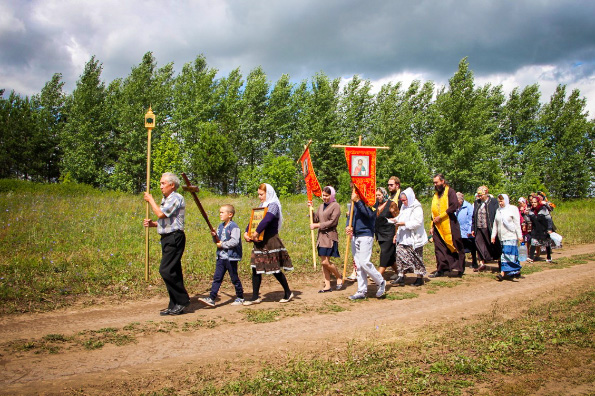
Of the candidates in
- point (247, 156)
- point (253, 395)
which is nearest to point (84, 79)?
point (247, 156)

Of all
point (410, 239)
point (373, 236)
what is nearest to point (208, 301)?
point (373, 236)

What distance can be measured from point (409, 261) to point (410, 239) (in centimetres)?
49

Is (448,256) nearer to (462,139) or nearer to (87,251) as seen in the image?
(87,251)

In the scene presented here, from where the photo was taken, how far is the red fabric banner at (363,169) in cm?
797

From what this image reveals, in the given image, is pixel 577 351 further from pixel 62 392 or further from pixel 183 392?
pixel 62 392

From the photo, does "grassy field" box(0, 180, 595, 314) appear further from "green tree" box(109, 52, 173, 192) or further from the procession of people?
"green tree" box(109, 52, 173, 192)

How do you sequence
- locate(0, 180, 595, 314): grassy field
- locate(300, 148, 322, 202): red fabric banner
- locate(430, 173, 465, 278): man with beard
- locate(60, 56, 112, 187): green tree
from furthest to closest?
locate(60, 56, 112, 187): green tree < locate(300, 148, 322, 202): red fabric banner < locate(430, 173, 465, 278): man with beard < locate(0, 180, 595, 314): grassy field

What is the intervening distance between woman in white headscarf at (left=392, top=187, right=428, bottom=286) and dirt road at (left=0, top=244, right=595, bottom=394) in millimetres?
400

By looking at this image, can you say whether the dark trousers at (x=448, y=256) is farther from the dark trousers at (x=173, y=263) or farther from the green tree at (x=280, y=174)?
the green tree at (x=280, y=174)

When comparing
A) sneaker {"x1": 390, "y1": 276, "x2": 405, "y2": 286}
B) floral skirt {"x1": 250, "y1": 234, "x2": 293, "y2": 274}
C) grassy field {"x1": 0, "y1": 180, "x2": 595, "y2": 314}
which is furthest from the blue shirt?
floral skirt {"x1": 250, "y1": 234, "x2": 293, "y2": 274}

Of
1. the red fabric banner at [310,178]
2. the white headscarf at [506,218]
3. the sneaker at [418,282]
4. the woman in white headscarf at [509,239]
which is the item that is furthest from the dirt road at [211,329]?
the red fabric banner at [310,178]

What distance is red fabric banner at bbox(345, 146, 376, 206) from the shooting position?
797 centimetres

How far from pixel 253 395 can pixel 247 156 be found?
36928 millimetres

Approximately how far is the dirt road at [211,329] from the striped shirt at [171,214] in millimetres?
1440
